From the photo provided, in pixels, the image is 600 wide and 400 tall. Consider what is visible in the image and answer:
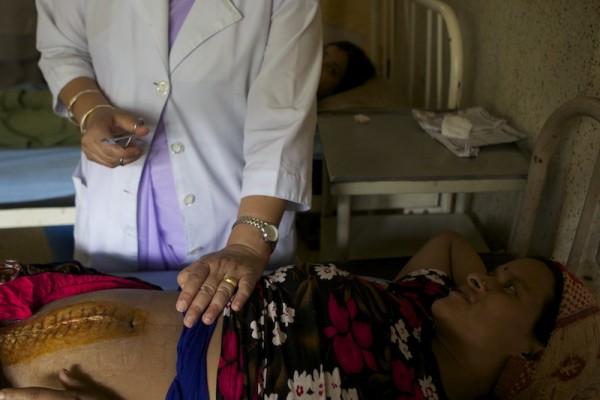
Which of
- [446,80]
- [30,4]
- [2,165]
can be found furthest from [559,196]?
[30,4]

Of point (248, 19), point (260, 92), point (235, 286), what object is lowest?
point (235, 286)

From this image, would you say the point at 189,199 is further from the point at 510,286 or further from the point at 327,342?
the point at 510,286

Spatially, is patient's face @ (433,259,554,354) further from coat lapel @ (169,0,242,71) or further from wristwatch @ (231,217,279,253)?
coat lapel @ (169,0,242,71)

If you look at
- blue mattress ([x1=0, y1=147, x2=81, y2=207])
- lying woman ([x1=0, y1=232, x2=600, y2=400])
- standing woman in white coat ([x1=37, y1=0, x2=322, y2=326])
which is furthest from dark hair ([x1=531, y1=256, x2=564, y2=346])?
blue mattress ([x1=0, y1=147, x2=81, y2=207])

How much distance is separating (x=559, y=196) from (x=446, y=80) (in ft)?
3.62

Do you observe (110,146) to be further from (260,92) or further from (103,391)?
(103,391)

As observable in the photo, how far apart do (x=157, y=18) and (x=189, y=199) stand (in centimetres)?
37

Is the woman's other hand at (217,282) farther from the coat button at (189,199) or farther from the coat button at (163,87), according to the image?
the coat button at (163,87)

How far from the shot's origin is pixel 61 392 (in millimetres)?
938

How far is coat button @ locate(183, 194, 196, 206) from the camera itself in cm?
122

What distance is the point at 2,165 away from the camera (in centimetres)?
212

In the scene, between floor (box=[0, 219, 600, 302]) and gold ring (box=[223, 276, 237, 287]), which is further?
floor (box=[0, 219, 600, 302])

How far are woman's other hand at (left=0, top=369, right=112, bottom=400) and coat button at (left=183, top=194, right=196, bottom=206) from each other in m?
0.40

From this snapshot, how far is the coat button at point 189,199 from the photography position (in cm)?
122
